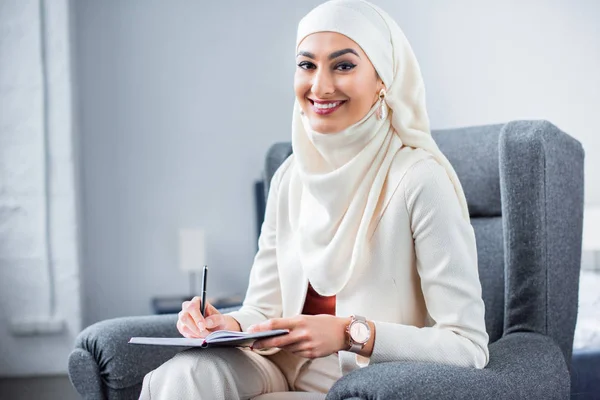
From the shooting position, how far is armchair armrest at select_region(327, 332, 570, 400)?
132 cm

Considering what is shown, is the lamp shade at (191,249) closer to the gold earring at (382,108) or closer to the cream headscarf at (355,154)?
the cream headscarf at (355,154)

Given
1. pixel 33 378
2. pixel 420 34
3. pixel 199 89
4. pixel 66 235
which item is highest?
pixel 420 34

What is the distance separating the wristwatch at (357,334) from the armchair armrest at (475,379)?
8 cm

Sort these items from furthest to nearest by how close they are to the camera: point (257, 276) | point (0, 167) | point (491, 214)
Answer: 1. point (0, 167)
2. point (491, 214)
3. point (257, 276)

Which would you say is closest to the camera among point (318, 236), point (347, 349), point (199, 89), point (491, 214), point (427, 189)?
point (347, 349)

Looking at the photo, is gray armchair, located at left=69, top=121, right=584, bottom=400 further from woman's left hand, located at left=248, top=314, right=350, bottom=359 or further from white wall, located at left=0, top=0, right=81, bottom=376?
white wall, located at left=0, top=0, right=81, bottom=376

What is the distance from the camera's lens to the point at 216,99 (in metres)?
4.19

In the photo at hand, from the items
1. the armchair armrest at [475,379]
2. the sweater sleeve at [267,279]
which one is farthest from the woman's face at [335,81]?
the armchair armrest at [475,379]

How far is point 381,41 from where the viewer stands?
1674 mm

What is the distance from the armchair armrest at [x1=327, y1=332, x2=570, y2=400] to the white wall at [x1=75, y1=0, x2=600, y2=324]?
263cm

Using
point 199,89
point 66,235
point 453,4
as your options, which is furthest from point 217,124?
point 453,4

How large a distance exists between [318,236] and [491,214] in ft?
2.19

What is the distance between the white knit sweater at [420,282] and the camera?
1499 mm

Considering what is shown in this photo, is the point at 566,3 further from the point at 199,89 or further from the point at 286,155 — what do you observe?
the point at 286,155
